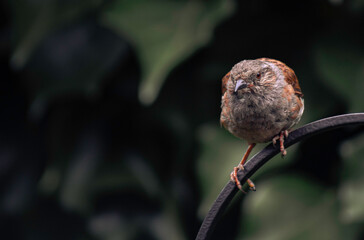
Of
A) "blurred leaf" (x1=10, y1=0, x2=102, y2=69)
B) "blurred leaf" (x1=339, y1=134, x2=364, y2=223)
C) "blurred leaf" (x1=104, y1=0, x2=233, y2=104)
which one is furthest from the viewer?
"blurred leaf" (x1=10, y1=0, x2=102, y2=69)

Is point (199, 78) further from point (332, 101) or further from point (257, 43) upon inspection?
point (332, 101)

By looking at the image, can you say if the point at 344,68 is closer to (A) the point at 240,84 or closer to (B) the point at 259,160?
(A) the point at 240,84

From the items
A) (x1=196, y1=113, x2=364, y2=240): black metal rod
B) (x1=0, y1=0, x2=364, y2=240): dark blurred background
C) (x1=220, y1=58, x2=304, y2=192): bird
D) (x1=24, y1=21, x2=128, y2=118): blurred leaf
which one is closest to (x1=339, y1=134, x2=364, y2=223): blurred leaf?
(x1=0, y1=0, x2=364, y2=240): dark blurred background

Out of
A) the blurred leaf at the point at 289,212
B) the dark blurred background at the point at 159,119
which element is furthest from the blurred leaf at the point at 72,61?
the blurred leaf at the point at 289,212

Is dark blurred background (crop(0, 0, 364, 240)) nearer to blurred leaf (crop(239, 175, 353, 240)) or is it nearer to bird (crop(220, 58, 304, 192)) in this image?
blurred leaf (crop(239, 175, 353, 240))

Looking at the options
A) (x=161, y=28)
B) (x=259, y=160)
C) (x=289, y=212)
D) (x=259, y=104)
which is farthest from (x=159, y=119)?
(x=259, y=160)

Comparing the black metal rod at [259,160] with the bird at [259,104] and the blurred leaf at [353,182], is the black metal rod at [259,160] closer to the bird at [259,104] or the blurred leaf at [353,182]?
the bird at [259,104]
